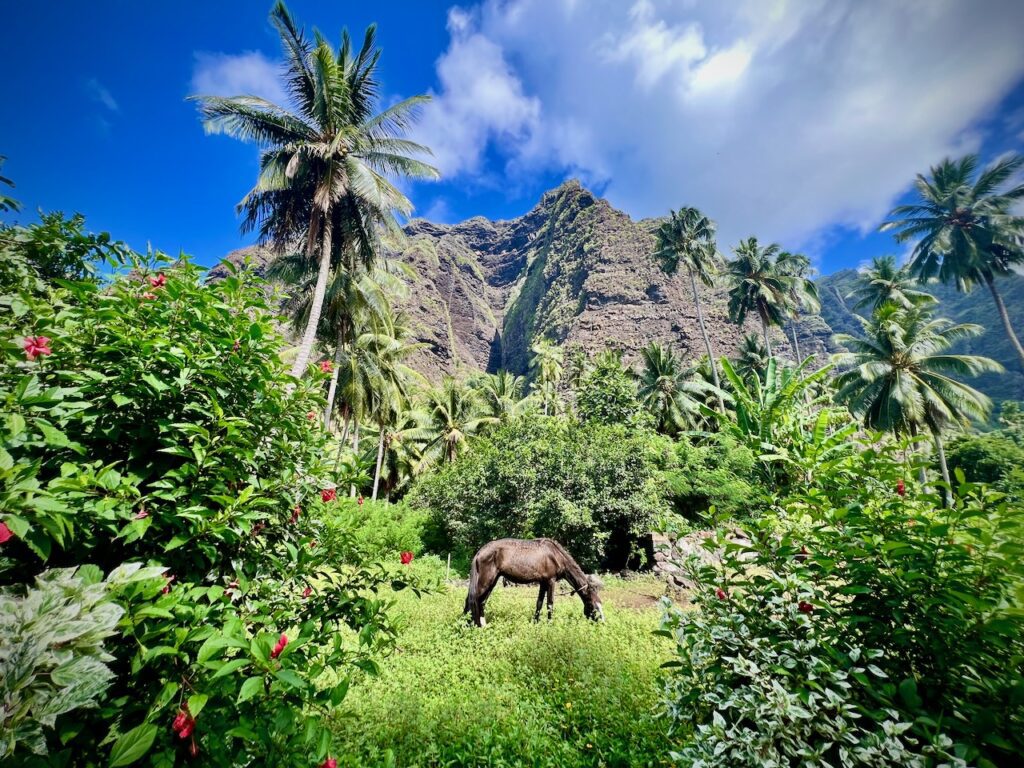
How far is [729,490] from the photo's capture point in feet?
54.3

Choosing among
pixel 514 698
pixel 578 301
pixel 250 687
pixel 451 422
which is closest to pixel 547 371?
pixel 451 422

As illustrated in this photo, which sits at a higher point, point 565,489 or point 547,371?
point 547,371

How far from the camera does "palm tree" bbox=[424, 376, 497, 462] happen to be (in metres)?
33.8

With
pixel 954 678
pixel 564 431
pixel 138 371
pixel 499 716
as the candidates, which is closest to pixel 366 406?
pixel 564 431

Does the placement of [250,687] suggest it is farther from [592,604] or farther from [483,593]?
[592,604]

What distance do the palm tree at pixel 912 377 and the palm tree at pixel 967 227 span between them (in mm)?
6222

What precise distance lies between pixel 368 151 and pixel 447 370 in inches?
3639

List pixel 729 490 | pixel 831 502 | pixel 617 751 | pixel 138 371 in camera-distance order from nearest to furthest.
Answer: pixel 138 371 < pixel 831 502 < pixel 617 751 < pixel 729 490

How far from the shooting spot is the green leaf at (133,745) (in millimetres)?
1323

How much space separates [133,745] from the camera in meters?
1.36

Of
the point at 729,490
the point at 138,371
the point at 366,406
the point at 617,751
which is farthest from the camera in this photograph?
the point at 366,406

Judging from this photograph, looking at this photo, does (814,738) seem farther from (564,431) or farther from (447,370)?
(447,370)

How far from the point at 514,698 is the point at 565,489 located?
14.4 m

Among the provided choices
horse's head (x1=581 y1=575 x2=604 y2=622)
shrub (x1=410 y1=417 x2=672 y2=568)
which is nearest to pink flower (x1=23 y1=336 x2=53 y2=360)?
horse's head (x1=581 y1=575 x2=604 y2=622)
